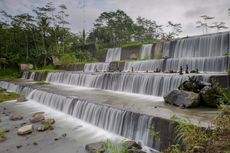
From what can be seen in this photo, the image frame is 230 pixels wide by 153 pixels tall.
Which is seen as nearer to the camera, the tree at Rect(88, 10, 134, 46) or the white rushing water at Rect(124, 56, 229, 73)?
the white rushing water at Rect(124, 56, 229, 73)

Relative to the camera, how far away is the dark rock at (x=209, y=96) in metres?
5.91

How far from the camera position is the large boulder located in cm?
597

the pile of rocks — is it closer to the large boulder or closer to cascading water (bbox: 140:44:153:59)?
the large boulder

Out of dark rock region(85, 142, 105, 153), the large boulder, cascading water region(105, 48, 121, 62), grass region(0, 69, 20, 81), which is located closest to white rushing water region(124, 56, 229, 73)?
the large boulder

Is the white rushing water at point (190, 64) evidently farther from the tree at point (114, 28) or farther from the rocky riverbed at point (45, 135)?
the tree at point (114, 28)

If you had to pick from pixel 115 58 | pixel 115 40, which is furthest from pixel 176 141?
pixel 115 40

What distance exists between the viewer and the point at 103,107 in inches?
245

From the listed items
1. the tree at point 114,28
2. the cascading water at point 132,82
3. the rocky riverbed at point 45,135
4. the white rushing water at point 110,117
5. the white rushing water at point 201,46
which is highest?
the tree at point 114,28

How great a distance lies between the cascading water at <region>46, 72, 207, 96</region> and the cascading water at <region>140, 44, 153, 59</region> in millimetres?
6609

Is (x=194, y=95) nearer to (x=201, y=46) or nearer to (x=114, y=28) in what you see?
(x=201, y=46)

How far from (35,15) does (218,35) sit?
23.1m

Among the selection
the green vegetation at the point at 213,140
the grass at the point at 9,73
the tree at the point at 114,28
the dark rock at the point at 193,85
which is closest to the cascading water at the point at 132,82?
the dark rock at the point at 193,85

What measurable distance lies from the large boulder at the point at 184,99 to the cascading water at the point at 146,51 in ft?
35.8

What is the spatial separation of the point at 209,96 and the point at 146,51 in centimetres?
1212
